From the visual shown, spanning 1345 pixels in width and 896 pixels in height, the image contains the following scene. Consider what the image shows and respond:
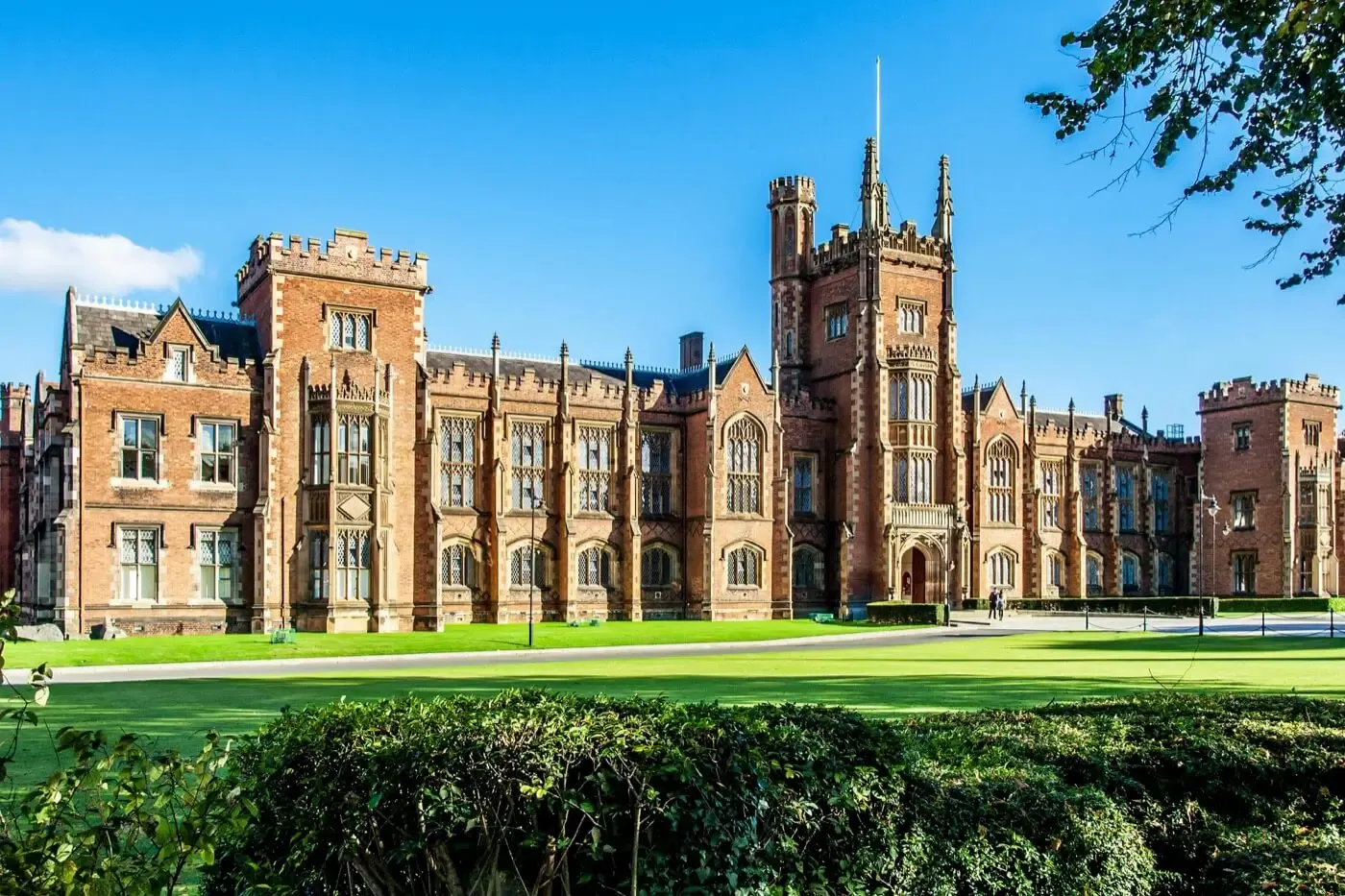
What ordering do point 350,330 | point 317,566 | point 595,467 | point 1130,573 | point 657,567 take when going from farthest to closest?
point 1130,573 → point 657,567 → point 595,467 → point 350,330 → point 317,566

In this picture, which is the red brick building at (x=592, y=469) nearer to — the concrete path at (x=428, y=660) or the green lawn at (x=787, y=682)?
the concrete path at (x=428, y=660)

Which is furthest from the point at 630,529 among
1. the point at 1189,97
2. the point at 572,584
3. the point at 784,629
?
the point at 1189,97

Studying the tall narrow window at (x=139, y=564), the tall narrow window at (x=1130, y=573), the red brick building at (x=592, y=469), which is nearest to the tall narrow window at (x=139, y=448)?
the red brick building at (x=592, y=469)

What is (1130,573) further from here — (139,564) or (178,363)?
(139,564)

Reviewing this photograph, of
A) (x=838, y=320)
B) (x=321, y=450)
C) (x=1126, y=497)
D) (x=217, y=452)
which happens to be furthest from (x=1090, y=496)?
(x=217, y=452)

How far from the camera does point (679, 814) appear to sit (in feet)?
21.0

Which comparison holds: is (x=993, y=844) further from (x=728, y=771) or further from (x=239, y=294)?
(x=239, y=294)

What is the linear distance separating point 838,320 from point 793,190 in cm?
754

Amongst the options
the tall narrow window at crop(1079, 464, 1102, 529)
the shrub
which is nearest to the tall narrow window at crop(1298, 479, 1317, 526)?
the tall narrow window at crop(1079, 464, 1102, 529)

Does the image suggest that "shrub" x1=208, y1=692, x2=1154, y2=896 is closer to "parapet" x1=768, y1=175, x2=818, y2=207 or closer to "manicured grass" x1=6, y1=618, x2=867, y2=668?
"manicured grass" x1=6, y1=618, x2=867, y2=668

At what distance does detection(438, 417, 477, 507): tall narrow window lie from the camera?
159 feet

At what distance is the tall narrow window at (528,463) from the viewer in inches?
1983

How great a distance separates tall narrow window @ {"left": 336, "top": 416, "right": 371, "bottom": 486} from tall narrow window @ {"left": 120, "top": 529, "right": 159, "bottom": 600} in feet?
20.6

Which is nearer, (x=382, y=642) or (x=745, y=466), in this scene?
(x=382, y=642)
